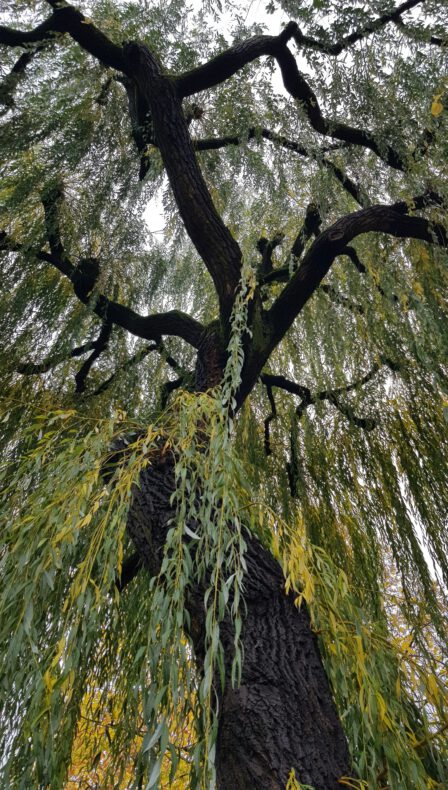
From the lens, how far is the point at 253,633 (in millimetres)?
1198

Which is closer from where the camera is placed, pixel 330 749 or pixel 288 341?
pixel 330 749

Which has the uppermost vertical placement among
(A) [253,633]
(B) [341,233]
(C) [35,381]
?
(B) [341,233]

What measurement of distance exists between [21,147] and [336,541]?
7.03 ft

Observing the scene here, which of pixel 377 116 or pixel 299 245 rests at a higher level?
pixel 377 116

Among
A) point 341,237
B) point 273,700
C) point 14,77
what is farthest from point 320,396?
point 14,77

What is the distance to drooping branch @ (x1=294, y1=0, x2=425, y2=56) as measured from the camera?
7.53 ft

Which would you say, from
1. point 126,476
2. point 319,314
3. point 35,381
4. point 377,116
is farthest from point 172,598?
point 377,116

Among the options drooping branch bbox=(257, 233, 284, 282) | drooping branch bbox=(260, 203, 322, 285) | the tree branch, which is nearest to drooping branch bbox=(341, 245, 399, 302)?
Answer: drooping branch bbox=(260, 203, 322, 285)

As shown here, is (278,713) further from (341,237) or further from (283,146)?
(283,146)

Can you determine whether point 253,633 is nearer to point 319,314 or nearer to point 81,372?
point 81,372

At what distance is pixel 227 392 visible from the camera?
5.14 ft

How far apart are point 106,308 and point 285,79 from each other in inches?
50.3

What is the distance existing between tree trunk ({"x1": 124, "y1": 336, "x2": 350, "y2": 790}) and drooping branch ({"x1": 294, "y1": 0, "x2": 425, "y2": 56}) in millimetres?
2110

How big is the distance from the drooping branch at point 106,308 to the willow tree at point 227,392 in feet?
0.05
